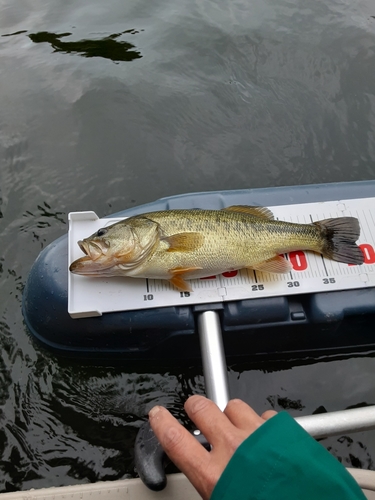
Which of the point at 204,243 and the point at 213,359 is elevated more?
the point at 204,243

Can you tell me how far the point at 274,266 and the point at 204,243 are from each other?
574 millimetres

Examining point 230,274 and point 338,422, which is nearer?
point 338,422

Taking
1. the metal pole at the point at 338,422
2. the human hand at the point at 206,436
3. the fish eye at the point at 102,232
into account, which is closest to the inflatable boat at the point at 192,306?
the fish eye at the point at 102,232

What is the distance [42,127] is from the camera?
5.69 m

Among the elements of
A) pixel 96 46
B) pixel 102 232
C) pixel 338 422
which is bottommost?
pixel 338 422

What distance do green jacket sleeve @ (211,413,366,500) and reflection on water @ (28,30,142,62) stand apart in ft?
21.4

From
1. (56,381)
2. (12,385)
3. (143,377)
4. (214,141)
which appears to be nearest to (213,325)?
(143,377)

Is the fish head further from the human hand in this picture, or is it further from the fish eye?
the human hand

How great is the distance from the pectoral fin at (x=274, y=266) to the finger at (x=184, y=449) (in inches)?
Answer: 63.2

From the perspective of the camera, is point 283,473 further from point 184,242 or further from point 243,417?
point 184,242

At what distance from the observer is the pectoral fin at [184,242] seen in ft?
10.00

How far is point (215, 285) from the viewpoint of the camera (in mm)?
3117

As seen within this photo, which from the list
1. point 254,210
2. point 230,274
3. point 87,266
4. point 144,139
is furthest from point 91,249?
point 144,139

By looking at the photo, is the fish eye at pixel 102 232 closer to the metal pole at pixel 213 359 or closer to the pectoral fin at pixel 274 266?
the metal pole at pixel 213 359
